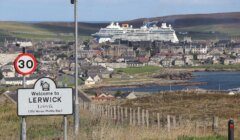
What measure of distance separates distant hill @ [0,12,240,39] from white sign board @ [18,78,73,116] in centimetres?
14920

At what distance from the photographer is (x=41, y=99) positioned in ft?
25.0

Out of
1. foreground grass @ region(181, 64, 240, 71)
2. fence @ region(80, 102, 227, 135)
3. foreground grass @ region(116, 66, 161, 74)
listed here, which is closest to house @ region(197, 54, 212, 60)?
foreground grass @ region(181, 64, 240, 71)

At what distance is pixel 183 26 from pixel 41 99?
182m

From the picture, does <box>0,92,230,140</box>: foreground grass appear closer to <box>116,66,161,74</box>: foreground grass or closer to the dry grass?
the dry grass

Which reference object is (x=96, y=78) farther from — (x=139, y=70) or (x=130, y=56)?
(x=130, y=56)

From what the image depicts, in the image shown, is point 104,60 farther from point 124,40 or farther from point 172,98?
point 172,98

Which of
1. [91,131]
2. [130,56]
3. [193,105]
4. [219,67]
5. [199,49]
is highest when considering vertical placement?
[91,131]

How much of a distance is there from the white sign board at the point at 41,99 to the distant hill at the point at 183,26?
149m

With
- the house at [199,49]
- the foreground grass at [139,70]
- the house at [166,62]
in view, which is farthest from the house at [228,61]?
the foreground grass at [139,70]

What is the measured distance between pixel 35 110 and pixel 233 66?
293 ft

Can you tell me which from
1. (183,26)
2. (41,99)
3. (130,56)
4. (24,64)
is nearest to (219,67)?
(130,56)

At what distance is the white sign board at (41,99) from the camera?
7621 millimetres

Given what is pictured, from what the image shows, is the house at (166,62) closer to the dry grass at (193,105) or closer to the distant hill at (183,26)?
the distant hill at (183,26)

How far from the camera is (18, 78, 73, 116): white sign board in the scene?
762 cm
